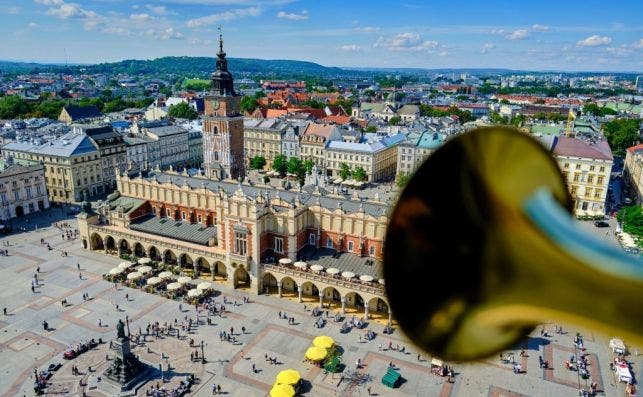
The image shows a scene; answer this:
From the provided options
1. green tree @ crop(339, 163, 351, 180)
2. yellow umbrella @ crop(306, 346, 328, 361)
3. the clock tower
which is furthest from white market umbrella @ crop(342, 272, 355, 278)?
green tree @ crop(339, 163, 351, 180)

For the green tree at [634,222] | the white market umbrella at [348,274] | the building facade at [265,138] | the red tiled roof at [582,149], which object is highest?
the red tiled roof at [582,149]

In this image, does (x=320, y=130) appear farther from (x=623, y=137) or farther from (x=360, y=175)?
(x=623, y=137)

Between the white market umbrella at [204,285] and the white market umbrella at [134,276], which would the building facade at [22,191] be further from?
the white market umbrella at [204,285]

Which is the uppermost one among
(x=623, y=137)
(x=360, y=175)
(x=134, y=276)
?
(x=623, y=137)

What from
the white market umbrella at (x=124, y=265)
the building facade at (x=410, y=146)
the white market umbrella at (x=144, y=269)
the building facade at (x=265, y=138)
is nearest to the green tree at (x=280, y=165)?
the building facade at (x=265, y=138)

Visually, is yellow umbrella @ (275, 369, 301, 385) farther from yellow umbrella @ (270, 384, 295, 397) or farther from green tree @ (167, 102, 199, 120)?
green tree @ (167, 102, 199, 120)

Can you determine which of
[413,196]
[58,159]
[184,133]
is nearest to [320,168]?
[184,133]

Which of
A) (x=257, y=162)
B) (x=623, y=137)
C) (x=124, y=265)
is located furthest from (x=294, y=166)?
(x=623, y=137)

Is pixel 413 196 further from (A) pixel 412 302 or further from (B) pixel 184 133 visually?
(B) pixel 184 133
